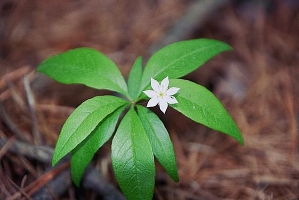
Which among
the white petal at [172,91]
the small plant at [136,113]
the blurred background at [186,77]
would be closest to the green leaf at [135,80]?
the small plant at [136,113]

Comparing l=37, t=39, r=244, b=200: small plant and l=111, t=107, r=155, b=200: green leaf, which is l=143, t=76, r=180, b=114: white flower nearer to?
l=37, t=39, r=244, b=200: small plant

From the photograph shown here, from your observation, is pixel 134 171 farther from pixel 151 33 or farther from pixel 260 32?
pixel 260 32

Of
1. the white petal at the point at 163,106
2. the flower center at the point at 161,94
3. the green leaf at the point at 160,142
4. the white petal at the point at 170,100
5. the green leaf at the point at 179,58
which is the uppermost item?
the green leaf at the point at 179,58

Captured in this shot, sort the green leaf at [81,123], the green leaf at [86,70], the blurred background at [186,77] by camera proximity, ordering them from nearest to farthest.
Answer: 1. the green leaf at [81,123]
2. the green leaf at [86,70]
3. the blurred background at [186,77]

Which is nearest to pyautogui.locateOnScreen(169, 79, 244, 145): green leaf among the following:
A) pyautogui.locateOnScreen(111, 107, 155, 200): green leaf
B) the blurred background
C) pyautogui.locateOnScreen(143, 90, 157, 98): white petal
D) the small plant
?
the small plant

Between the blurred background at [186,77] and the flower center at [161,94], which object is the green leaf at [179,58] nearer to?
the flower center at [161,94]

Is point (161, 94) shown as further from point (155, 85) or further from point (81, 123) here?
point (81, 123)
